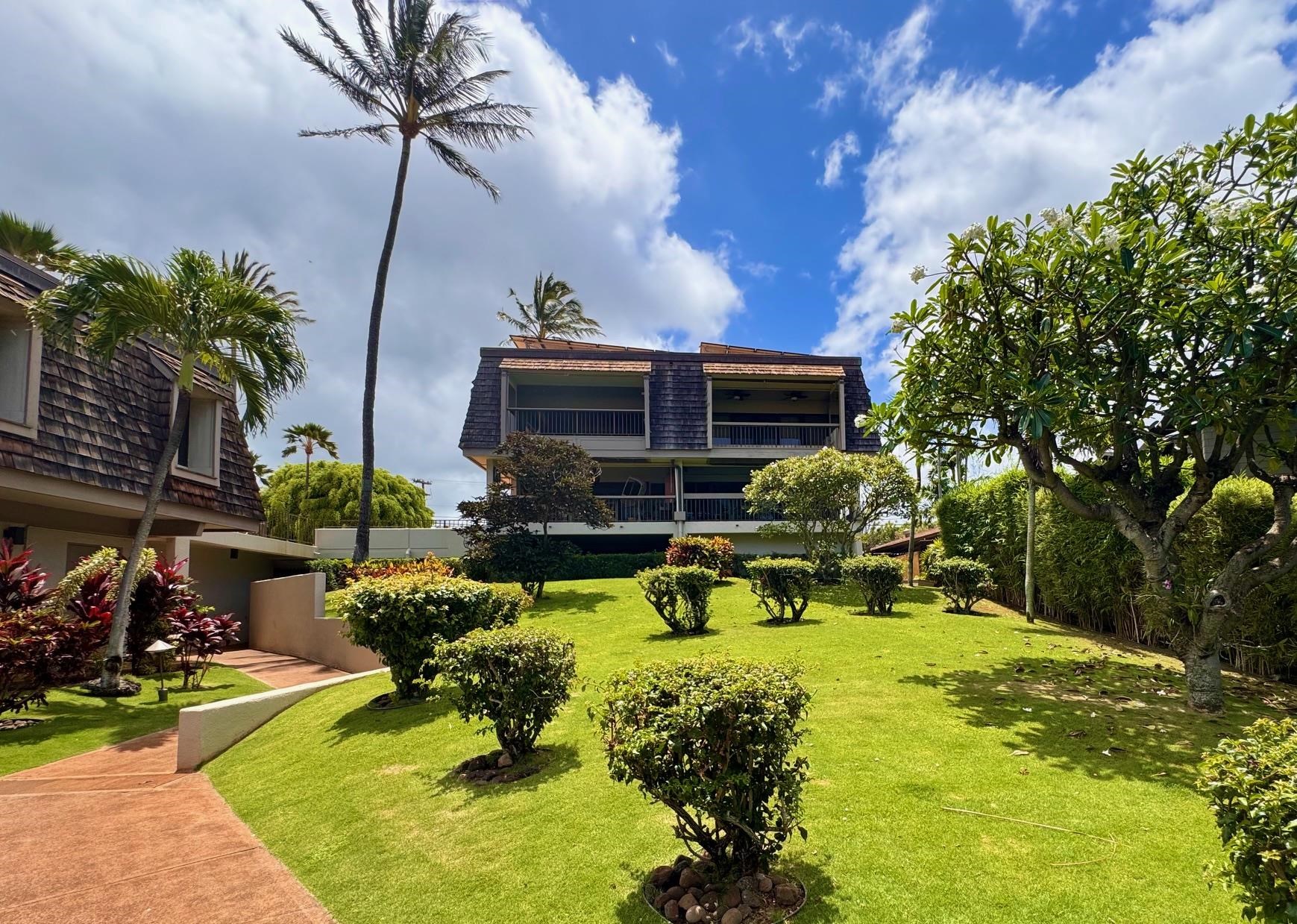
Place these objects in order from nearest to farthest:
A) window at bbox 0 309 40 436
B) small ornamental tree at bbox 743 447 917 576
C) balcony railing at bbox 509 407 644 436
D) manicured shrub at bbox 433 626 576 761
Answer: manicured shrub at bbox 433 626 576 761, window at bbox 0 309 40 436, small ornamental tree at bbox 743 447 917 576, balcony railing at bbox 509 407 644 436

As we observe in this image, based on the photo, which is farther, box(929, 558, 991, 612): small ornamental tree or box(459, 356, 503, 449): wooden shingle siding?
box(459, 356, 503, 449): wooden shingle siding

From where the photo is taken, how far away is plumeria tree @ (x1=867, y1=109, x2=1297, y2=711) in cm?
564

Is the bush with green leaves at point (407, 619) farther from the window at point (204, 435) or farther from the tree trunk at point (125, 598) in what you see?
the window at point (204, 435)

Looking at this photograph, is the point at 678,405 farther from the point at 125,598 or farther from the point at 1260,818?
the point at 1260,818

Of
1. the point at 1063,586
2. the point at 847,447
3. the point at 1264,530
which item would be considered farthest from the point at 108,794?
the point at 847,447

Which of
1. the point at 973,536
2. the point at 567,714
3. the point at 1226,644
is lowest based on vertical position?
the point at 567,714

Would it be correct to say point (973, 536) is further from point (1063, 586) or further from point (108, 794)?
point (108, 794)

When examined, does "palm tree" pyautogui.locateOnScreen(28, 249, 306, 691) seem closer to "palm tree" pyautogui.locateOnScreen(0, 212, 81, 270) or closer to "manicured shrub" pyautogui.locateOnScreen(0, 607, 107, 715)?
"manicured shrub" pyautogui.locateOnScreen(0, 607, 107, 715)

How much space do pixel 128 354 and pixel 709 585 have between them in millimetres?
10722

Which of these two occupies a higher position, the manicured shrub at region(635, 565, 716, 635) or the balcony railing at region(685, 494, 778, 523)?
the balcony railing at region(685, 494, 778, 523)

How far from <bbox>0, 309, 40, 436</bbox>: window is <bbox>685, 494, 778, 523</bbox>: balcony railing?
17516mm

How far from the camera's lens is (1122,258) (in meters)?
5.69

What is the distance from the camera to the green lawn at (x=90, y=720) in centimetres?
703

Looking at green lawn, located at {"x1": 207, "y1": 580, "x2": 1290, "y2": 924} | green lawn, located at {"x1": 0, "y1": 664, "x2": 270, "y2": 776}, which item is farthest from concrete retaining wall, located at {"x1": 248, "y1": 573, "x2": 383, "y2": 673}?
green lawn, located at {"x1": 207, "y1": 580, "x2": 1290, "y2": 924}
